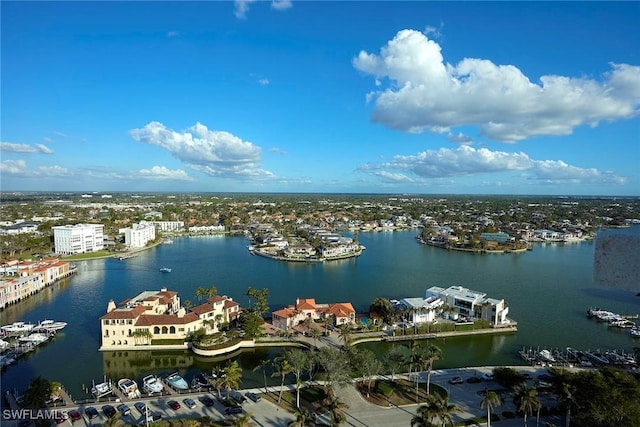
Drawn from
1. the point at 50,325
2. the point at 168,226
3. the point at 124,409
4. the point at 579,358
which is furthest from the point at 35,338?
the point at 168,226

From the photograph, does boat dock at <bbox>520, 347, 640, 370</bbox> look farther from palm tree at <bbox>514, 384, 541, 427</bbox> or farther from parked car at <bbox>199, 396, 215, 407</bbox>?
parked car at <bbox>199, 396, 215, 407</bbox>

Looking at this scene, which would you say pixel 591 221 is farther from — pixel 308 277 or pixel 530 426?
pixel 530 426

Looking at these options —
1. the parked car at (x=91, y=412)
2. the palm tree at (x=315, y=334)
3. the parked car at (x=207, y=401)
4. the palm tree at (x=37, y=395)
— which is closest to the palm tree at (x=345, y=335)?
the palm tree at (x=315, y=334)

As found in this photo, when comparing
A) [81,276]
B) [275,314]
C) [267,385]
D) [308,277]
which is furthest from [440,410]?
[81,276]

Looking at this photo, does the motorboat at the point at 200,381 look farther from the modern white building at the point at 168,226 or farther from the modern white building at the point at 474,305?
the modern white building at the point at 168,226

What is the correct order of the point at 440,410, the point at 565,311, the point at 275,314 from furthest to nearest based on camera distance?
1. the point at 565,311
2. the point at 275,314
3. the point at 440,410

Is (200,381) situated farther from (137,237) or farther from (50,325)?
(137,237)

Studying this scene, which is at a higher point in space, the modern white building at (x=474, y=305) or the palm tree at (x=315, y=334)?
the modern white building at (x=474, y=305)
